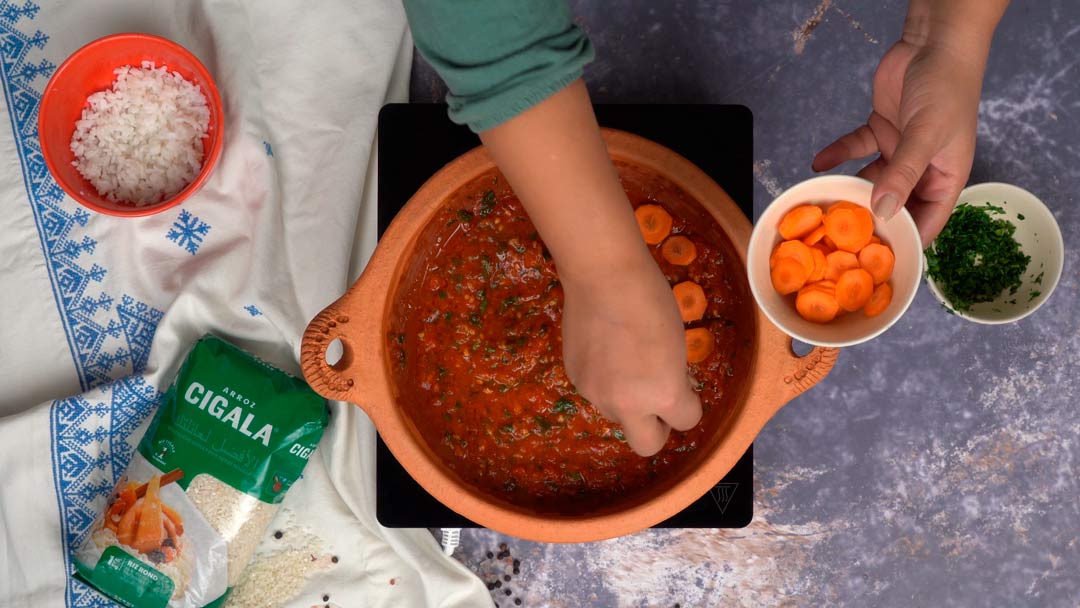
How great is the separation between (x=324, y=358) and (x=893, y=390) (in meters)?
0.92

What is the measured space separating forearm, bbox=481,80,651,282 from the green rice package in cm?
67

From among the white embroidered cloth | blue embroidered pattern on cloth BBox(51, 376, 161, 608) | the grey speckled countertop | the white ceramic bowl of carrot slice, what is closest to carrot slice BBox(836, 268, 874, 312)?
the white ceramic bowl of carrot slice

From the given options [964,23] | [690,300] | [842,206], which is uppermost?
[964,23]

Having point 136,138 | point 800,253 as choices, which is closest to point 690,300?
point 800,253

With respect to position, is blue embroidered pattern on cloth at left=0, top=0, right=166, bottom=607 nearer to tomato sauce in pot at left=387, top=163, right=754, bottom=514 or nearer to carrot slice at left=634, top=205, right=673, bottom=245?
tomato sauce in pot at left=387, top=163, right=754, bottom=514

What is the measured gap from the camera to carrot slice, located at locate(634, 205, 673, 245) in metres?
1.10

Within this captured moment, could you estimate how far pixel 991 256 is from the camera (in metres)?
1.30

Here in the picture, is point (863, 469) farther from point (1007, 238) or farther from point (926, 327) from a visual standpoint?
point (1007, 238)

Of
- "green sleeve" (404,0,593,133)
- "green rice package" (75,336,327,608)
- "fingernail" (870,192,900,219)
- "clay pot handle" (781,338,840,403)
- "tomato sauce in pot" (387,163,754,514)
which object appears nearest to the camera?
"green sleeve" (404,0,593,133)

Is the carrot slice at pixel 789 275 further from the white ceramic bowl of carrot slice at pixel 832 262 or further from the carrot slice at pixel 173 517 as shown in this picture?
the carrot slice at pixel 173 517

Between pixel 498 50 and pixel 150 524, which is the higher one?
pixel 498 50

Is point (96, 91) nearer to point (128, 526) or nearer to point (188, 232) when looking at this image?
point (188, 232)

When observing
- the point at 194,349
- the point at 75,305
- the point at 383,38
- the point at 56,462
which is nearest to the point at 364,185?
the point at 383,38

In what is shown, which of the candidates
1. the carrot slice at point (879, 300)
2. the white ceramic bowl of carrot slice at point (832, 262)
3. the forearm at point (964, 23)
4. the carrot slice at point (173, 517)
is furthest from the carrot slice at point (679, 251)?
the carrot slice at point (173, 517)
